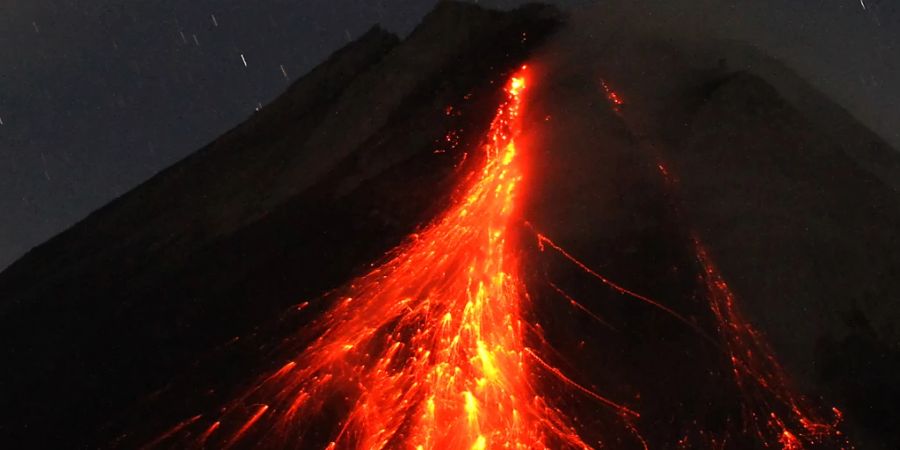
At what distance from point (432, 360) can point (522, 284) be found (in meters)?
2.08

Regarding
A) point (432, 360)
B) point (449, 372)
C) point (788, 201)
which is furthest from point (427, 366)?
point (788, 201)

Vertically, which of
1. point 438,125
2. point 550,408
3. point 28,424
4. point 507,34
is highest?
point 507,34

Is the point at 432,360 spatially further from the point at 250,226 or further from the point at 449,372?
the point at 250,226

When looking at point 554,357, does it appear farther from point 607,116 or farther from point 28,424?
point 28,424

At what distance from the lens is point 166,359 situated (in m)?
16.6

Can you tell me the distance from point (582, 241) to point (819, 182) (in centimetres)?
455

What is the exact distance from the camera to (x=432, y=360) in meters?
13.2

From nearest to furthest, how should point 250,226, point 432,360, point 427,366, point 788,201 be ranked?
point 427,366 < point 432,360 < point 788,201 < point 250,226

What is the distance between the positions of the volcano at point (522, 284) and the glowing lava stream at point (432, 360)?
0.15ft

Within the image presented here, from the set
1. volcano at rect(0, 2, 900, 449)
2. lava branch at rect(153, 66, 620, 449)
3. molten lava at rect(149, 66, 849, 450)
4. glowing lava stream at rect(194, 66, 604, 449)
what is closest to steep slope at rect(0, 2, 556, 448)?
volcano at rect(0, 2, 900, 449)

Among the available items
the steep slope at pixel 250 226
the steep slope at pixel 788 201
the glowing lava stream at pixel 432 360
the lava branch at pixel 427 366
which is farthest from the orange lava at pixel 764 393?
the steep slope at pixel 250 226

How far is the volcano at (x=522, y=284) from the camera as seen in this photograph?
1202 centimetres

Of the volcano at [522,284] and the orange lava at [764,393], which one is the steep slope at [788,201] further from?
the orange lava at [764,393]

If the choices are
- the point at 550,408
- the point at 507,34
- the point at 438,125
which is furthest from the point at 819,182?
the point at 507,34
